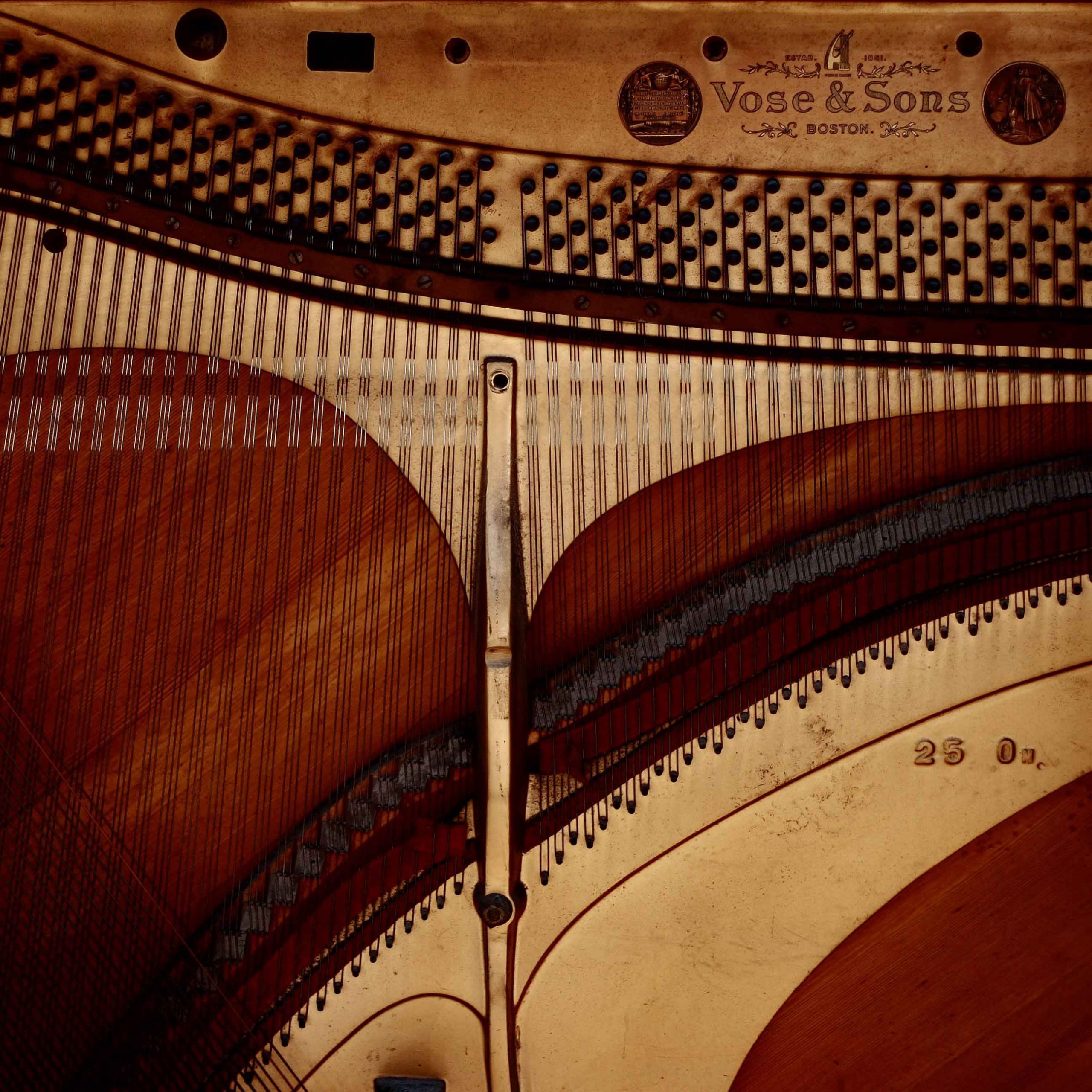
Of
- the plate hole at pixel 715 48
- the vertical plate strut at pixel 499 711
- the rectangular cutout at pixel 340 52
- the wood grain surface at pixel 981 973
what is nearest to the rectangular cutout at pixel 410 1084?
the vertical plate strut at pixel 499 711

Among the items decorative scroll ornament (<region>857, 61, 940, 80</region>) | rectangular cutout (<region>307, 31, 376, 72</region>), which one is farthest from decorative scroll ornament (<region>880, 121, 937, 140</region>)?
rectangular cutout (<region>307, 31, 376, 72</region>)

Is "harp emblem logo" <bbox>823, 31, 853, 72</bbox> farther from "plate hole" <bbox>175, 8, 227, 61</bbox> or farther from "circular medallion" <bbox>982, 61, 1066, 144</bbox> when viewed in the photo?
"plate hole" <bbox>175, 8, 227, 61</bbox>

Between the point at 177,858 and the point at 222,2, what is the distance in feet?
6.99

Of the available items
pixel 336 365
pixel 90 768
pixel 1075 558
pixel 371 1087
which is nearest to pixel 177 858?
pixel 90 768

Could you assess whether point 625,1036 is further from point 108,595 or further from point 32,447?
point 32,447

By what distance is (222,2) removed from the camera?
8.20 feet

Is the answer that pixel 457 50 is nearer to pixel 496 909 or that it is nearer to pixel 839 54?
pixel 839 54

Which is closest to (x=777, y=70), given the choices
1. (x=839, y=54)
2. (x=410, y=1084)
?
(x=839, y=54)

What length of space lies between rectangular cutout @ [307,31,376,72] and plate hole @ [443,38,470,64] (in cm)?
18

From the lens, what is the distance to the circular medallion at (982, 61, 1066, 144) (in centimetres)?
248

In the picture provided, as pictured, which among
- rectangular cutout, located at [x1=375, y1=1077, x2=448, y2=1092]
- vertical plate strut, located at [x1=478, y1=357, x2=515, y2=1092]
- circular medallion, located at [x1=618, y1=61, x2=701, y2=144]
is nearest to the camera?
vertical plate strut, located at [x1=478, y1=357, x2=515, y2=1092]

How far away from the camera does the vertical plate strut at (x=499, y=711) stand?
2.26 metres

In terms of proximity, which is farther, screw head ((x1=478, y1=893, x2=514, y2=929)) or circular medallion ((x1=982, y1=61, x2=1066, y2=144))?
circular medallion ((x1=982, y1=61, x2=1066, y2=144))

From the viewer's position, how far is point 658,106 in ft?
8.11
